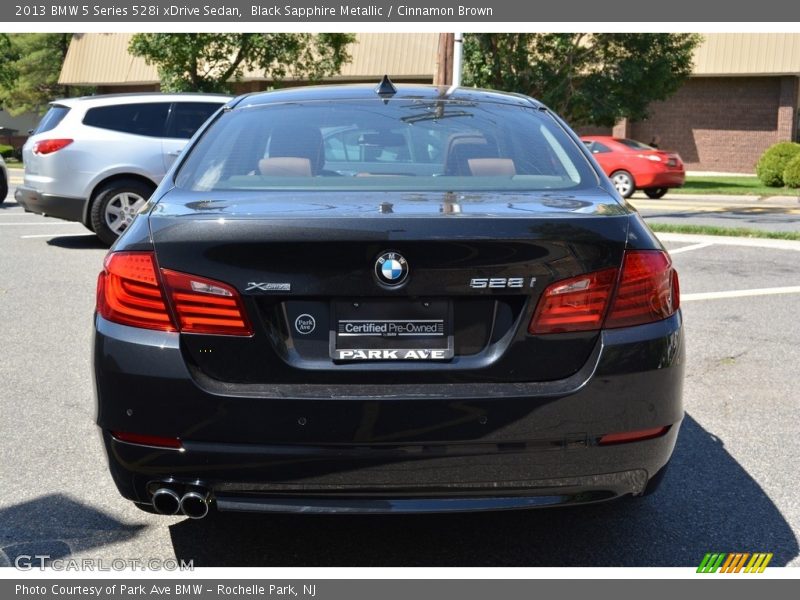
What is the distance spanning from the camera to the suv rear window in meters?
12.5

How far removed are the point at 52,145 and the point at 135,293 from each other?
9.80 m

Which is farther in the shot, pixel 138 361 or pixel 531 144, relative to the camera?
pixel 531 144

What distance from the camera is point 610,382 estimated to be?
3176mm

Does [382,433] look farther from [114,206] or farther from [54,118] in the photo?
[54,118]

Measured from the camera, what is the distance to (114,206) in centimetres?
1227

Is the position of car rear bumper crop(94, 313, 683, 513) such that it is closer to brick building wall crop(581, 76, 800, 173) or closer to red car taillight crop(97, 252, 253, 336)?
red car taillight crop(97, 252, 253, 336)

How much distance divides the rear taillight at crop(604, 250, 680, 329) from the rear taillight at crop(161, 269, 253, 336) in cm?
111

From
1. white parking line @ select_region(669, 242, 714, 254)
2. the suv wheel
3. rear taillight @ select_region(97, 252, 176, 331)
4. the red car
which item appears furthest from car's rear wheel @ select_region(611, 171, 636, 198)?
rear taillight @ select_region(97, 252, 176, 331)

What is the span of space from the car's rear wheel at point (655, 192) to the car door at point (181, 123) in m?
14.3

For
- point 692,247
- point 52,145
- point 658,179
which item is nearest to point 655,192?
point 658,179

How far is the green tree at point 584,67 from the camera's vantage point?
22.7 m
